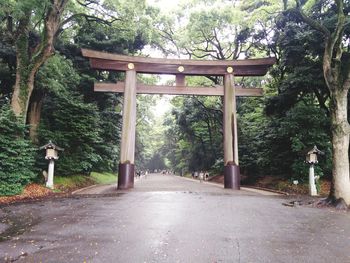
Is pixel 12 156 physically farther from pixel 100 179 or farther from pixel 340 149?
pixel 100 179

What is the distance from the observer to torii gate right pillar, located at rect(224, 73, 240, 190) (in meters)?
14.0

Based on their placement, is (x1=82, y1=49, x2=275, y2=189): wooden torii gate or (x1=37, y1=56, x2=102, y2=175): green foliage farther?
(x1=37, y1=56, x2=102, y2=175): green foliage

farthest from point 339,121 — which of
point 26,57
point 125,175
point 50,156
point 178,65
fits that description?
point 26,57

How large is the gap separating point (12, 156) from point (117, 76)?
1049 cm

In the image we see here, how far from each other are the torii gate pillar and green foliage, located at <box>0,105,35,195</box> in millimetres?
3799

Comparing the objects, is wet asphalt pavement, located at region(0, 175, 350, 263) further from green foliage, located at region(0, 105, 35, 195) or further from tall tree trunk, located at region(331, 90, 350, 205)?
green foliage, located at region(0, 105, 35, 195)

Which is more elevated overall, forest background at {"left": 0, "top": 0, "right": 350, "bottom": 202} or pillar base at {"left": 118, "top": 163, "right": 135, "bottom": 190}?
forest background at {"left": 0, "top": 0, "right": 350, "bottom": 202}

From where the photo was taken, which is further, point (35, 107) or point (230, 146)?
point (35, 107)

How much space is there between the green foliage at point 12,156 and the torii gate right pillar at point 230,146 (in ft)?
28.9

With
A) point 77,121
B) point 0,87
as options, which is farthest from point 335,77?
point 0,87

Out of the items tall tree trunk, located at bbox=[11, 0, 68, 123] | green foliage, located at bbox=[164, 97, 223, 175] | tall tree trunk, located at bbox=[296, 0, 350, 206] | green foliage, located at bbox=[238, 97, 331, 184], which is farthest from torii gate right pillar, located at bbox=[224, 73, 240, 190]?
green foliage, located at bbox=[164, 97, 223, 175]

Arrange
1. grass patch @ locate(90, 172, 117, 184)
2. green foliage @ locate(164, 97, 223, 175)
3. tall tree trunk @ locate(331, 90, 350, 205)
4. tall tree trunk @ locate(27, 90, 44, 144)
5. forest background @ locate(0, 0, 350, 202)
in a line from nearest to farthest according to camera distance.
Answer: tall tree trunk @ locate(331, 90, 350, 205) < forest background @ locate(0, 0, 350, 202) < tall tree trunk @ locate(27, 90, 44, 144) < grass patch @ locate(90, 172, 117, 184) < green foliage @ locate(164, 97, 223, 175)

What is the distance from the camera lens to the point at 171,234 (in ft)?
17.1

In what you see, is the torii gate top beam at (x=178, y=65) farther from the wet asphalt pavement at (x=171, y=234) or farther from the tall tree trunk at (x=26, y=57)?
the wet asphalt pavement at (x=171, y=234)
